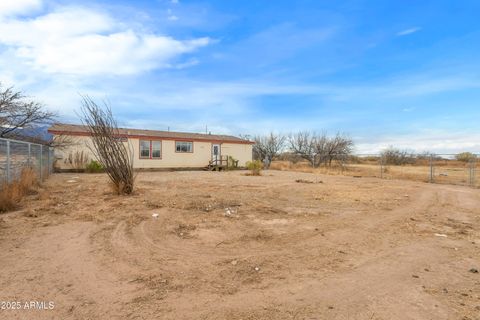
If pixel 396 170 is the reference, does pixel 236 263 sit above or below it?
below

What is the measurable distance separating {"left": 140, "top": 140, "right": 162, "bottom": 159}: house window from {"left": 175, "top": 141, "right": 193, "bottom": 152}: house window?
1.46 metres

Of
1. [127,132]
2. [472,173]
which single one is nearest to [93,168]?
Result: [127,132]

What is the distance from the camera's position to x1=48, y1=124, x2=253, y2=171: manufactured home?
2120 cm

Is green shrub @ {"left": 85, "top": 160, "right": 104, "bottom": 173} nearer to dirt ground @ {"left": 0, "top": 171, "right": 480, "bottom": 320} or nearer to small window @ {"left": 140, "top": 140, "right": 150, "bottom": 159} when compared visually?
small window @ {"left": 140, "top": 140, "right": 150, "bottom": 159}

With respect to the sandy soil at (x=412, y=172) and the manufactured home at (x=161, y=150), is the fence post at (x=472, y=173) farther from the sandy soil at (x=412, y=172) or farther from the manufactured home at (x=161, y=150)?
the manufactured home at (x=161, y=150)

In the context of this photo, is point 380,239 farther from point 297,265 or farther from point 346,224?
A: point 297,265

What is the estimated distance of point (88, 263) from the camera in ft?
13.1

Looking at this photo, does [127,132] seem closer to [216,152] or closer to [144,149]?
[144,149]

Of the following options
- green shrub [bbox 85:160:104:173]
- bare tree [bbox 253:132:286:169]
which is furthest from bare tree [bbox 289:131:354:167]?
green shrub [bbox 85:160:104:173]

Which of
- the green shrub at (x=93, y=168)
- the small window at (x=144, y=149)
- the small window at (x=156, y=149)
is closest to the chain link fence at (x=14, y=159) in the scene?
the green shrub at (x=93, y=168)

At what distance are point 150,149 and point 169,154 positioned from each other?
5.30ft

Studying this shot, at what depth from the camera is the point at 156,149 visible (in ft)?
82.0

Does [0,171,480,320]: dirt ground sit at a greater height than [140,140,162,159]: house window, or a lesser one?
lesser

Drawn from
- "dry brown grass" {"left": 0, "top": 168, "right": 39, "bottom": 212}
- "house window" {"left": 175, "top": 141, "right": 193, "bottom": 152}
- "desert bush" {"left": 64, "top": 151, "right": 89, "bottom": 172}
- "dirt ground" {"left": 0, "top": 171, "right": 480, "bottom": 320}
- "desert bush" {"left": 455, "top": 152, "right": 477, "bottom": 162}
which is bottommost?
"dirt ground" {"left": 0, "top": 171, "right": 480, "bottom": 320}
